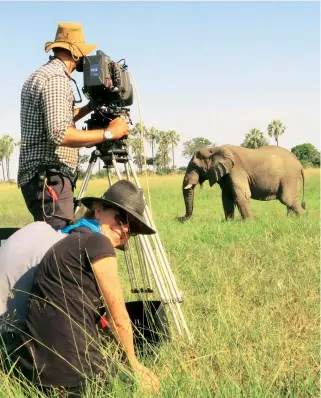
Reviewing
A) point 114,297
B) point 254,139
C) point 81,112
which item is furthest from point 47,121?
point 254,139

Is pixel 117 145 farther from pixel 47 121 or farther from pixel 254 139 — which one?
pixel 254 139

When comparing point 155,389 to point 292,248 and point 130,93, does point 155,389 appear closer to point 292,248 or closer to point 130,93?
point 130,93

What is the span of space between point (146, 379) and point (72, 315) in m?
0.40

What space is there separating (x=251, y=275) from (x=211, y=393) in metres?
2.43

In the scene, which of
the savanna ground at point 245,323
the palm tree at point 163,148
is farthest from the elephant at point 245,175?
the palm tree at point 163,148

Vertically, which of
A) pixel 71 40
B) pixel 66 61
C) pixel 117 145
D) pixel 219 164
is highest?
pixel 71 40

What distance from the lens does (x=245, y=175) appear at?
15.0m

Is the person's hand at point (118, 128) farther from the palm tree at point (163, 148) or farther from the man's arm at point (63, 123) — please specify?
the palm tree at point (163, 148)

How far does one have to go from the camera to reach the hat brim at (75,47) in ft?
12.9

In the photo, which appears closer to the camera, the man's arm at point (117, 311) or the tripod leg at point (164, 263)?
the man's arm at point (117, 311)

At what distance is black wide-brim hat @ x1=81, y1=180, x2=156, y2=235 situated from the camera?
295cm

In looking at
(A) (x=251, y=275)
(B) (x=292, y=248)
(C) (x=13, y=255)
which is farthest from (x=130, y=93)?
(B) (x=292, y=248)

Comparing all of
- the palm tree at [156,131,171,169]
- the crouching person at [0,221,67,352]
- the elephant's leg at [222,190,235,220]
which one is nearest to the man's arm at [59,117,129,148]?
the crouching person at [0,221,67,352]

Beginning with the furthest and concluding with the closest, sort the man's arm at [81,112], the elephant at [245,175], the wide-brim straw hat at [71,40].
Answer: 1. the elephant at [245,175]
2. the man's arm at [81,112]
3. the wide-brim straw hat at [71,40]
